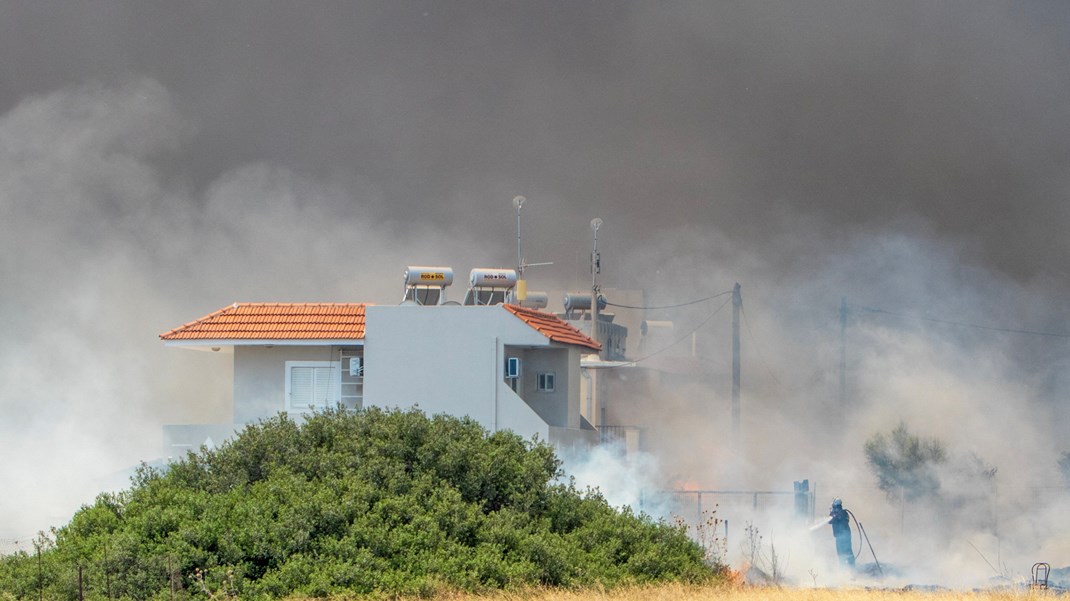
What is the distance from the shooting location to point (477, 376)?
39.9 metres

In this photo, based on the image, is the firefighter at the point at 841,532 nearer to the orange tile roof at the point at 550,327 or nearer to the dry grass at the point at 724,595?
the orange tile roof at the point at 550,327

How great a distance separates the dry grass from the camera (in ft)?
69.2

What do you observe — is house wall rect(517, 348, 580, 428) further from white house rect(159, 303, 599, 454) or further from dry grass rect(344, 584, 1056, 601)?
dry grass rect(344, 584, 1056, 601)

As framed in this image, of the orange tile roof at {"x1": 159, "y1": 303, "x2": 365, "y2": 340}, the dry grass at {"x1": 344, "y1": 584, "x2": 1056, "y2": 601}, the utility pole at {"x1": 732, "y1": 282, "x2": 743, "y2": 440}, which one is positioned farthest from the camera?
the utility pole at {"x1": 732, "y1": 282, "x2": 743, "y2": 440}

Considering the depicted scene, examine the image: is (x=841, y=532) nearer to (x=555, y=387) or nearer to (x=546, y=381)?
(x=555, y=387)

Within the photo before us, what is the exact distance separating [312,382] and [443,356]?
3.76 meters

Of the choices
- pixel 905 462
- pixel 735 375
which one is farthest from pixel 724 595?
pixel 735 375

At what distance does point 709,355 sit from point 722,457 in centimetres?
1815

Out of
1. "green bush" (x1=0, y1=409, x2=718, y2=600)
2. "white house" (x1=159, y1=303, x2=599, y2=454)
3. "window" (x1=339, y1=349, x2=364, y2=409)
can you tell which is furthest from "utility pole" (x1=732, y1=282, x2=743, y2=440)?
"green bush" (x1=0, y1=409, x2=718, y2=600)

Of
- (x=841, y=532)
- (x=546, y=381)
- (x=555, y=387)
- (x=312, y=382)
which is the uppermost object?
(x=546, y=381)

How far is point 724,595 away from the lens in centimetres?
2208

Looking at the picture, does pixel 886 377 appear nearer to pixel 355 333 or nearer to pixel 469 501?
pixel 355 333

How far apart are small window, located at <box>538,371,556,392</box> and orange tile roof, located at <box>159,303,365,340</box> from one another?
5662 millimetres

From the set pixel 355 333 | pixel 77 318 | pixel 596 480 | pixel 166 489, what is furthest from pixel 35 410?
pixel 166 489
